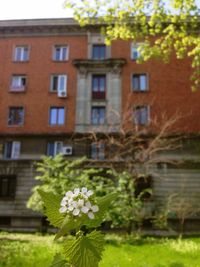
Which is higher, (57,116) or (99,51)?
(99,51)

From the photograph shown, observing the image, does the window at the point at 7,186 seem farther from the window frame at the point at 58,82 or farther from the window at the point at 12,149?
the window frame at the point at 58,82

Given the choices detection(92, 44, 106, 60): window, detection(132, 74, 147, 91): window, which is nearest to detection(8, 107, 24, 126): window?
detection(92, 44, 106, 60): window

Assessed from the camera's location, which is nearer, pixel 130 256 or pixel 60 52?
pixel 130 256

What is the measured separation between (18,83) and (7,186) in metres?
10.6

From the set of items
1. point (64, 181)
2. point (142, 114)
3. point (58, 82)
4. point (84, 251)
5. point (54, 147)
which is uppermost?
point (58, 82)

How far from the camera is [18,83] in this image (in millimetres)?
34688

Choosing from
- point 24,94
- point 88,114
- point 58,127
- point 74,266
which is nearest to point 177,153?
point 88,114

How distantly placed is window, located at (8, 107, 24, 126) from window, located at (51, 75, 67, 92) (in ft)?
12.6

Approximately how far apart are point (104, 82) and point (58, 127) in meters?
6.55

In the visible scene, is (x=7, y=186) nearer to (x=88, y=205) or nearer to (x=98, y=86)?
(x=98, y=86)

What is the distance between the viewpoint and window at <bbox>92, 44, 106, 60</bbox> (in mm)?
35094

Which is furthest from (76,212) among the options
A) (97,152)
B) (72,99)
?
(72,99)

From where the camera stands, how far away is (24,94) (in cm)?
3422

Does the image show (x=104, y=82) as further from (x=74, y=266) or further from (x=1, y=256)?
(x=74, y=266)
